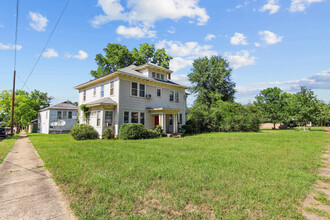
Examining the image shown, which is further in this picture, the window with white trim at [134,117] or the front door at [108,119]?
the window with white trim at [134,117]

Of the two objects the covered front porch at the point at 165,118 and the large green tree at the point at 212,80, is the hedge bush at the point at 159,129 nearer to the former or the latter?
the covered front porch at the point at 165,118

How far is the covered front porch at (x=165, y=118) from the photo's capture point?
16108 millimetres

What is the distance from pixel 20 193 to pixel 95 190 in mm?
1695

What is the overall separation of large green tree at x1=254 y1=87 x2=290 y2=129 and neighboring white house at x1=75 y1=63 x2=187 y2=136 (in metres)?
25.9

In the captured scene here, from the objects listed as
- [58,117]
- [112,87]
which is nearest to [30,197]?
[112,87]

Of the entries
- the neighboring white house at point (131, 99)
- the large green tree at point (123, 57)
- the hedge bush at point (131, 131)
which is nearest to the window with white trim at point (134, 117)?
the neighboring white house at point (131, 99)

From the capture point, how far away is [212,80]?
34156 mm

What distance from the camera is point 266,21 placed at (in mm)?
10875

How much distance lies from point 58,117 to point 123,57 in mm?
14633

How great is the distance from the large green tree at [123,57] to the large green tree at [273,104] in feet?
77.7

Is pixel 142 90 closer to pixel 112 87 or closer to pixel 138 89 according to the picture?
pixel 138 89

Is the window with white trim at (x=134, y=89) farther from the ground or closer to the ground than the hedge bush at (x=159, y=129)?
farther from the ground

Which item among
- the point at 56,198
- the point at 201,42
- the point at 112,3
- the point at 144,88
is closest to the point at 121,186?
the point at 56,198

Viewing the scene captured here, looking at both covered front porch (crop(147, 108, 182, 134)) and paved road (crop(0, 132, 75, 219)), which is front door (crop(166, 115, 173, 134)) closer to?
covered front porch (crop(147, 108, 182, 134))
